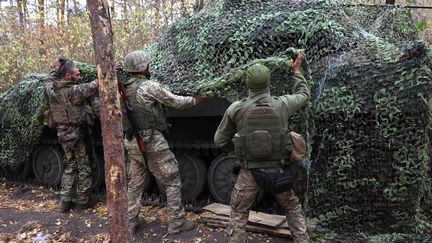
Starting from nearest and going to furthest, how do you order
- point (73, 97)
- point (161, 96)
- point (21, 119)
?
point (161, 96) → point (73, 97) → point (21, 119)

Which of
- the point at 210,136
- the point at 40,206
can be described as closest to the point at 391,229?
the point at 210,136

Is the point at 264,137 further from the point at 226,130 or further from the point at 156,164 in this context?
the point at 156,164

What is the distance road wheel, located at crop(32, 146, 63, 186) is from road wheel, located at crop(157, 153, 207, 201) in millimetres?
2395

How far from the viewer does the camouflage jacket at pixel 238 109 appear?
4.24 metres

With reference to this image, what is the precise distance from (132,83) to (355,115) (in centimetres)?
251

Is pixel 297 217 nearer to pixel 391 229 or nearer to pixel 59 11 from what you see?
pixel 391 229

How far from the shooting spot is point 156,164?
5.38m

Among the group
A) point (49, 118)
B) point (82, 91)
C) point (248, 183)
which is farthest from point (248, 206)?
point (49, 118)

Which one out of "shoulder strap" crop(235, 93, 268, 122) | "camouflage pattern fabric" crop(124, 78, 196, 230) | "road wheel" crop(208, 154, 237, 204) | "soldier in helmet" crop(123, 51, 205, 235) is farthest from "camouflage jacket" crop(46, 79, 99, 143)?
"shoulder strap" crop(235, 93, 268, 122)

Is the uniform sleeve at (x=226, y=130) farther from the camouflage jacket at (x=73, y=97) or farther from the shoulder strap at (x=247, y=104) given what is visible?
the camouflage jacket at (x=73, y=97)

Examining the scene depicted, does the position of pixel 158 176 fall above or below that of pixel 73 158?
below

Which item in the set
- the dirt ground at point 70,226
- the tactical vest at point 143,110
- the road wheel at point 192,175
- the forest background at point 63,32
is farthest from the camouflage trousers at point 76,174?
the forest background at point 63,32

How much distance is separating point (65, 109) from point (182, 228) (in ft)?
7.86

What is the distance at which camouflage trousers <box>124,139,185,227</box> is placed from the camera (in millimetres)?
5340
